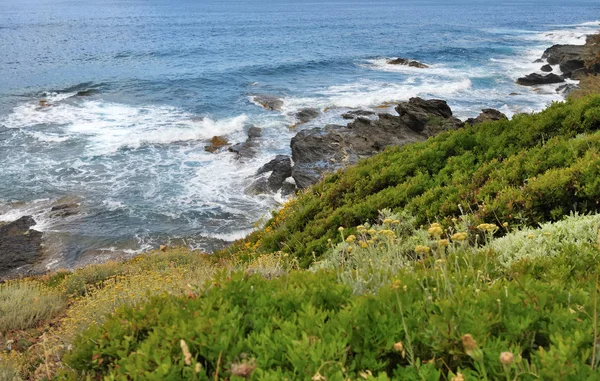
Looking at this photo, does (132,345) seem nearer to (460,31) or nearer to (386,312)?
(386,312)

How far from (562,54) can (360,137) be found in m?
32.4

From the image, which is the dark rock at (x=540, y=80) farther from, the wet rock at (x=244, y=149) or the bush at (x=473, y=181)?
the bush at (x=473, y=181)

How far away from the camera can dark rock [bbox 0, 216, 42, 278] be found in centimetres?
1420

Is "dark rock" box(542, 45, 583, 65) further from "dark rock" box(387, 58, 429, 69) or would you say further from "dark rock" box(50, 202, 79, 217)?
"dark rock" box(50, 202, 79, 217)

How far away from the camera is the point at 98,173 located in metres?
20.3

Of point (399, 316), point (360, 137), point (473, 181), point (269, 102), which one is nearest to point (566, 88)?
point (360, 137)

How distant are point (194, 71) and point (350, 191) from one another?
1476 inches

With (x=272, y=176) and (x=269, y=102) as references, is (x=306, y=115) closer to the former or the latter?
(x=269, y=102)

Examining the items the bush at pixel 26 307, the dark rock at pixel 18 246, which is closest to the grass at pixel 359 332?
the bush at pixel 26 307

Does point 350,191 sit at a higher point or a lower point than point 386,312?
lower

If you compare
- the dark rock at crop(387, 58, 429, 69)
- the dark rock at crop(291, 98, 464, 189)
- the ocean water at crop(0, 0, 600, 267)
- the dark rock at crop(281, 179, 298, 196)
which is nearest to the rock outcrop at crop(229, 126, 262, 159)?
the ocean water at crop(0, 0, 600, 267)

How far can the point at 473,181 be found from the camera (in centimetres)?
677

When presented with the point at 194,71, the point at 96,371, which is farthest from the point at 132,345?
the point at 194,71

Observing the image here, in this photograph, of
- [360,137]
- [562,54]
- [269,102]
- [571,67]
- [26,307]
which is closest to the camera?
[26,307]
